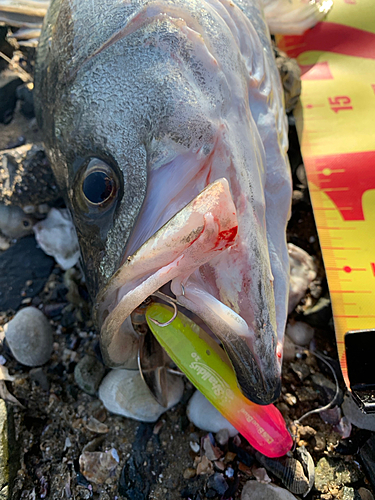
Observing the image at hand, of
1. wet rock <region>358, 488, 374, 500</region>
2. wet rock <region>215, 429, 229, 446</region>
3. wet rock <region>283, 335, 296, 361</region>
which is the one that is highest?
Answer: wet rock <region>283, 335, 296, 361</region>

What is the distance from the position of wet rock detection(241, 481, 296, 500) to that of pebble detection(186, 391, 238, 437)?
187 millimetres

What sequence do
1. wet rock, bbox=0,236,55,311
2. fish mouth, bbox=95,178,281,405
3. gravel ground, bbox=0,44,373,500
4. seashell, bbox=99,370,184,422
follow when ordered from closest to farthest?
fish mouth, bbox=95,178,281,405
gravel ground, bbox=0,44,373,500
seashell, bbox=99,370,184,422
wet rock, bbox=0,236,55,311

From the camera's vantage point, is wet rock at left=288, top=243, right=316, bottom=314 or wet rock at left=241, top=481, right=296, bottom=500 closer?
wet rock at left=241, top=481, right=296, bottom=500

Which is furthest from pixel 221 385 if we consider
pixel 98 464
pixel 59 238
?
pixel 59 238

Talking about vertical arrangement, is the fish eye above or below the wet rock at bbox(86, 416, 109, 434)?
above

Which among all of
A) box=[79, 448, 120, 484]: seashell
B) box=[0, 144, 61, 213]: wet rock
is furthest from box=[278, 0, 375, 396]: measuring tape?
box=[0, 144, 61, 213]: wet rock

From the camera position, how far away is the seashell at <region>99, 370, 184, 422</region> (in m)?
1.55

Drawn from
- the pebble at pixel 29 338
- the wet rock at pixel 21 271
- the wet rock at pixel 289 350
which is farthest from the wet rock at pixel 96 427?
the wet rock at pixel 289 350

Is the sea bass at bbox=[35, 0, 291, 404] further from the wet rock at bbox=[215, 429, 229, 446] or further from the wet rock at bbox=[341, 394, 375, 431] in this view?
the wet rock at bbox=[341, 394, 375, 431]

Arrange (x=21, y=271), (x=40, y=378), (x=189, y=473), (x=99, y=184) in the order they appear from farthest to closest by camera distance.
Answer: (x=21, y=271) < (x=40, y=378) < (x=189, y=473) < (x=99, y=184)

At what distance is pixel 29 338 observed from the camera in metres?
1.70

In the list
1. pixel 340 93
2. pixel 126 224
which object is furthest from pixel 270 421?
pixel 340 93

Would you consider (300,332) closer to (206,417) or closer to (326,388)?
(326,388)

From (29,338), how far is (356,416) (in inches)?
57.9
